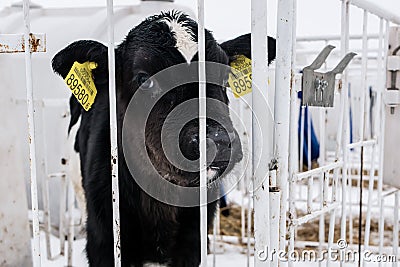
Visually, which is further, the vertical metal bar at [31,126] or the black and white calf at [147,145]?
the black and white calf at [147,145]

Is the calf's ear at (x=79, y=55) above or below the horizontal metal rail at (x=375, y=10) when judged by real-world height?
below

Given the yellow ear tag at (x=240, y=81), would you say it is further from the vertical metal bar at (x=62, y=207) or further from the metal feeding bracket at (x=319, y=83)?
the vertical metal bar at (x=62, y=207)

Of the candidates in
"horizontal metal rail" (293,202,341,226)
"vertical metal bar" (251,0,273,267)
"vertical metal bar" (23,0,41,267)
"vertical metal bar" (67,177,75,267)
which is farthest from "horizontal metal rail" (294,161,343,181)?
"vertical metal bar" (67,177,75,267)

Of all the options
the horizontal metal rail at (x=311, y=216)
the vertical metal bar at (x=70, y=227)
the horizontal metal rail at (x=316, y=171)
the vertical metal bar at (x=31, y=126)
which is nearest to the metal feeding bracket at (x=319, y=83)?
the horizontal metal rail at (x=316, y=171)

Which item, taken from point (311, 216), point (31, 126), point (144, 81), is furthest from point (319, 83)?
point (31, 126)

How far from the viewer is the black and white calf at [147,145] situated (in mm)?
1565

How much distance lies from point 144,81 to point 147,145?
0.21 metres

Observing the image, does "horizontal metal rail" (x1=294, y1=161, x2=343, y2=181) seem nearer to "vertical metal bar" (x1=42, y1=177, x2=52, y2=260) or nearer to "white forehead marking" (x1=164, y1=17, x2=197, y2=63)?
"white forehead marking" (x1=164, y1=17, x2=197, y2=63)

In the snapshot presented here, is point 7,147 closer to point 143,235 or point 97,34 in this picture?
point 143,235

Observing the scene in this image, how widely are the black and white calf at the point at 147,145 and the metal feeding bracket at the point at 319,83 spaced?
27 centimetres

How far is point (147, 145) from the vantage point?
1.64m

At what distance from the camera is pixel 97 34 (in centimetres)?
389

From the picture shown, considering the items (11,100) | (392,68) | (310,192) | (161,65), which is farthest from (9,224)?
(392,68)

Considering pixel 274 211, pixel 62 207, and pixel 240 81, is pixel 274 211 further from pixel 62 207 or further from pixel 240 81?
pixel 62 207
